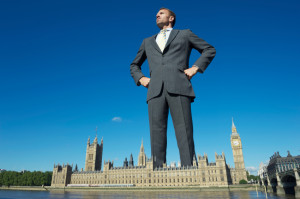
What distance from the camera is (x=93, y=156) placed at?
4040 inches

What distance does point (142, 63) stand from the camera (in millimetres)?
6191

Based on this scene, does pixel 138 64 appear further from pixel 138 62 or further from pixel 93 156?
pixel 93 156

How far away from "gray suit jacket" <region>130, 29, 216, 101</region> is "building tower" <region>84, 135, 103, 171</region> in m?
104

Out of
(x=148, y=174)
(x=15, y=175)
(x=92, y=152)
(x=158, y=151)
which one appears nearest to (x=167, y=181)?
(x=148, y=174)

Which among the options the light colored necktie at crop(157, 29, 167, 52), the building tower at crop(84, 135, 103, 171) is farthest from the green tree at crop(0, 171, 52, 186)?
the light colored necktie at crop(157, 29, 167, 52)

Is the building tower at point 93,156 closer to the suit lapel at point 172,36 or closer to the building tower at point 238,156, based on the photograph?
the building tower at point 238,156

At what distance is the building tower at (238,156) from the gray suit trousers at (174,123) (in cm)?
8804

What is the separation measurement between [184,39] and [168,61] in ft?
2.47

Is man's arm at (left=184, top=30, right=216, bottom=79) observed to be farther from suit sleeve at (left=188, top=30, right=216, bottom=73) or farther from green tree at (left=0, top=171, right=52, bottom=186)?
green tree at (left=0, top=171, right=52, bottom=186)

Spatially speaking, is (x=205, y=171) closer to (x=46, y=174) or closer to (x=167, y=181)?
(x=167, y=181)

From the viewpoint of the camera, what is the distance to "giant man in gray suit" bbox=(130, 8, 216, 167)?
494 centimetres

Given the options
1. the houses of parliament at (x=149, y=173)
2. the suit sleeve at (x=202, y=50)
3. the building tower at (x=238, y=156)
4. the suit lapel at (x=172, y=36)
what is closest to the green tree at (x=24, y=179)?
the houses of parliament at (x=149, y=173)

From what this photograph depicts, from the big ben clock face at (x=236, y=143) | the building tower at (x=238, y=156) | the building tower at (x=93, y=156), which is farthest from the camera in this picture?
the building tower at (x=93, y=156)

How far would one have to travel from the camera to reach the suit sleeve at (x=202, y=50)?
16.5ft
